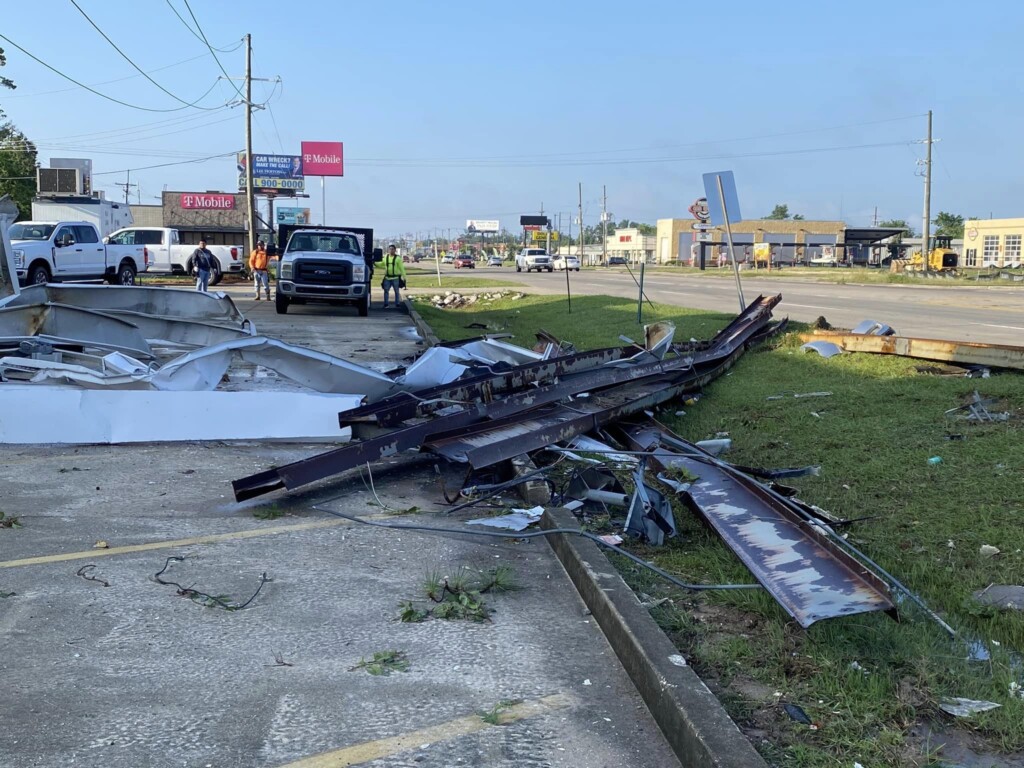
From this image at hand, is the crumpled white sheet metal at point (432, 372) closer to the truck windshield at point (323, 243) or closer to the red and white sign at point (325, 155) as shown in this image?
the truck windshield at point (323, 243)

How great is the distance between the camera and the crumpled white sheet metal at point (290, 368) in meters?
10.1

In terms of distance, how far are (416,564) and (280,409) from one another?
408 centimetres

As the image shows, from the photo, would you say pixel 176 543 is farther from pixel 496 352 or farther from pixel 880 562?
pixel 496 352

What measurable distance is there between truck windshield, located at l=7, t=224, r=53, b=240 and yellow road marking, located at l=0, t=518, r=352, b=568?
2498cm

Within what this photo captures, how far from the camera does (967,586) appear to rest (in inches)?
190

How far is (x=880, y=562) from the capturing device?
17.2 ft

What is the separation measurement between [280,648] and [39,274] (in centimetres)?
2644

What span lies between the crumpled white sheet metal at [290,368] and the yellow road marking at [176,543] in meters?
3.63

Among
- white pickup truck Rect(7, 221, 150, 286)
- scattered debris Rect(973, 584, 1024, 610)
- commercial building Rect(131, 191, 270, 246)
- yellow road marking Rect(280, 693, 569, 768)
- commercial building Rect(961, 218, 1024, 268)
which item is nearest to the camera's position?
yellow road marking Rect(280, 693, 569, 768)

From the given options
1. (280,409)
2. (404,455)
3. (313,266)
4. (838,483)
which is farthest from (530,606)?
(313,266)

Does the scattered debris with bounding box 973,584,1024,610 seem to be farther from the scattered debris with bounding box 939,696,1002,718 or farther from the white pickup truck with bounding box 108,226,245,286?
the white pickup truck with bounding box 108,226,245,286

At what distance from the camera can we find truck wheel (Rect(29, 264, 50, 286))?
88.8 ft

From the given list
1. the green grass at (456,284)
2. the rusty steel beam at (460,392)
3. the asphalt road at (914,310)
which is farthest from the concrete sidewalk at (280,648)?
the green grass at (456,284)

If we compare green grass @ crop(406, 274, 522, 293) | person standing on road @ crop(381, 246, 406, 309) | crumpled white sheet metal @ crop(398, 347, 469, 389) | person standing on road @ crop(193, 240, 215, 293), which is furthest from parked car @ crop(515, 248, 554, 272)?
crumpled white sheet metal @ crop(398, 347, 469, 389)
